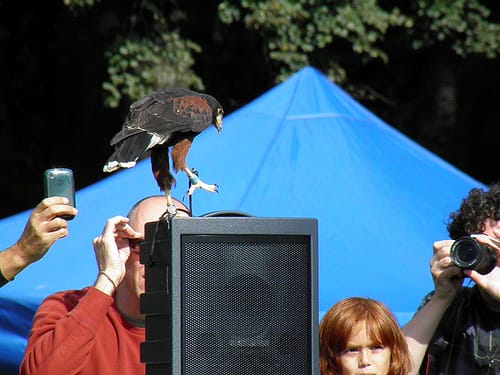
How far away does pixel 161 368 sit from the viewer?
8.22 feet

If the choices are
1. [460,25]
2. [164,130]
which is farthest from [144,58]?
[164,130]

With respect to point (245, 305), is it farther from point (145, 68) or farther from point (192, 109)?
point (145, 68)

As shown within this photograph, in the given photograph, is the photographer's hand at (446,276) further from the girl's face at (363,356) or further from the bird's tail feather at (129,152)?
the bird's tail feather at (129,152)

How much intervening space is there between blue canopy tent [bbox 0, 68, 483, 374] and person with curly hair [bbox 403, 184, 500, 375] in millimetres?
804

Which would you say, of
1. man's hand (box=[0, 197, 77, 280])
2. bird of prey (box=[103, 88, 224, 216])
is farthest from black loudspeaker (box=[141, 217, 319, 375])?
man's hand (box=[0, 197, 77, 280])

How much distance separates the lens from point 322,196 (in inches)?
183

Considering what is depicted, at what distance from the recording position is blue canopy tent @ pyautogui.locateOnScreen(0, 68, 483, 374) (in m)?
4.18

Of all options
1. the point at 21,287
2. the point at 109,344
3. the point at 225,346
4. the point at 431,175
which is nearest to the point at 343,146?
the point at 431,175

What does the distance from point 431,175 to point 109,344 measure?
2.50 m

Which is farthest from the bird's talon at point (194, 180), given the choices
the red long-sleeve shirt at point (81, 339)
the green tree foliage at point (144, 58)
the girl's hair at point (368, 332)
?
the green tree foliage at point (144, 58)

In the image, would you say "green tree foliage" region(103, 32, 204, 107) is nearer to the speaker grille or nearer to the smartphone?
the smartphone

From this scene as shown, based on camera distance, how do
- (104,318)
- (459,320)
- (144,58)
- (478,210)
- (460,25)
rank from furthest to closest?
(460,25), (144,58), (478,210), (459,320), (104,318)

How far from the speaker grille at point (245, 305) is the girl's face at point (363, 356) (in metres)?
0.49

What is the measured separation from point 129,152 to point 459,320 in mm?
1281
